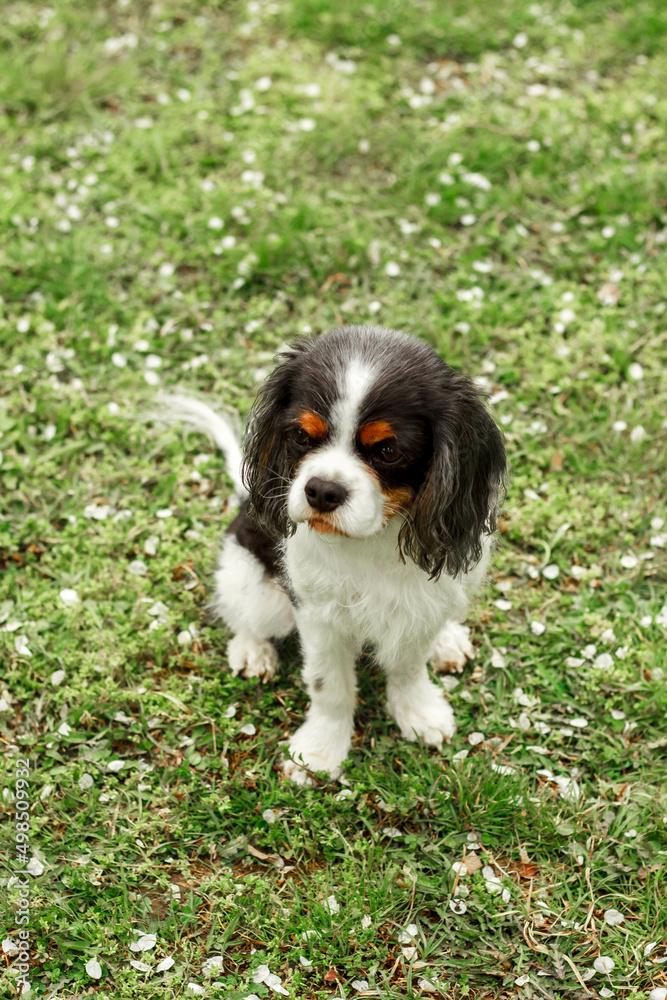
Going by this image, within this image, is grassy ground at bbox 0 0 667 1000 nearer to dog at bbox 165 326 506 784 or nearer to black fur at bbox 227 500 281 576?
dog at bbox 165 326 506 784

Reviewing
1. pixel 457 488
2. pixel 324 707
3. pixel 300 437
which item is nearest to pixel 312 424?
pixel 300 437

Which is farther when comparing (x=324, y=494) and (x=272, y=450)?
(x=272, y=450)

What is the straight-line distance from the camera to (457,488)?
2604 millimetres

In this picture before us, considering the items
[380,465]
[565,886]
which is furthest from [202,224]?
[565,886]

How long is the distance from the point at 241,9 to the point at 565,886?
20.3 ft

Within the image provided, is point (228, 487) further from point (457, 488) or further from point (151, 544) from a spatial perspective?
point (457, 488)

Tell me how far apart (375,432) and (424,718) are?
1414 millimetres

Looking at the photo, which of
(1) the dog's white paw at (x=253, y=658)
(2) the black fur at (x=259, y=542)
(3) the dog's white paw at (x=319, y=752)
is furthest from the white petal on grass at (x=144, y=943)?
(2) the black fur at (x=259, y=542)

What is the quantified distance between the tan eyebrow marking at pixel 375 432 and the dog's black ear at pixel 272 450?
14.2 inches

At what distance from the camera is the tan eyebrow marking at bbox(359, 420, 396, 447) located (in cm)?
247

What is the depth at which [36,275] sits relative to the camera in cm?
501

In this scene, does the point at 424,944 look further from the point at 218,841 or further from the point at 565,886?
the point at 218,841

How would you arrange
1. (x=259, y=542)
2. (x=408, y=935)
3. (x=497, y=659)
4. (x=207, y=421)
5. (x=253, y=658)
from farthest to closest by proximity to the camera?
1. (x=207, y=421)
2. (x=497, y=659)
3. (x=253, y=658)
4. (x=259, y=542)
5. (x=408, y=935)

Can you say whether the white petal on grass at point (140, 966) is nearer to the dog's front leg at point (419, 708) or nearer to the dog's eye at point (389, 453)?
the dog's front leg at point (419, 708)
